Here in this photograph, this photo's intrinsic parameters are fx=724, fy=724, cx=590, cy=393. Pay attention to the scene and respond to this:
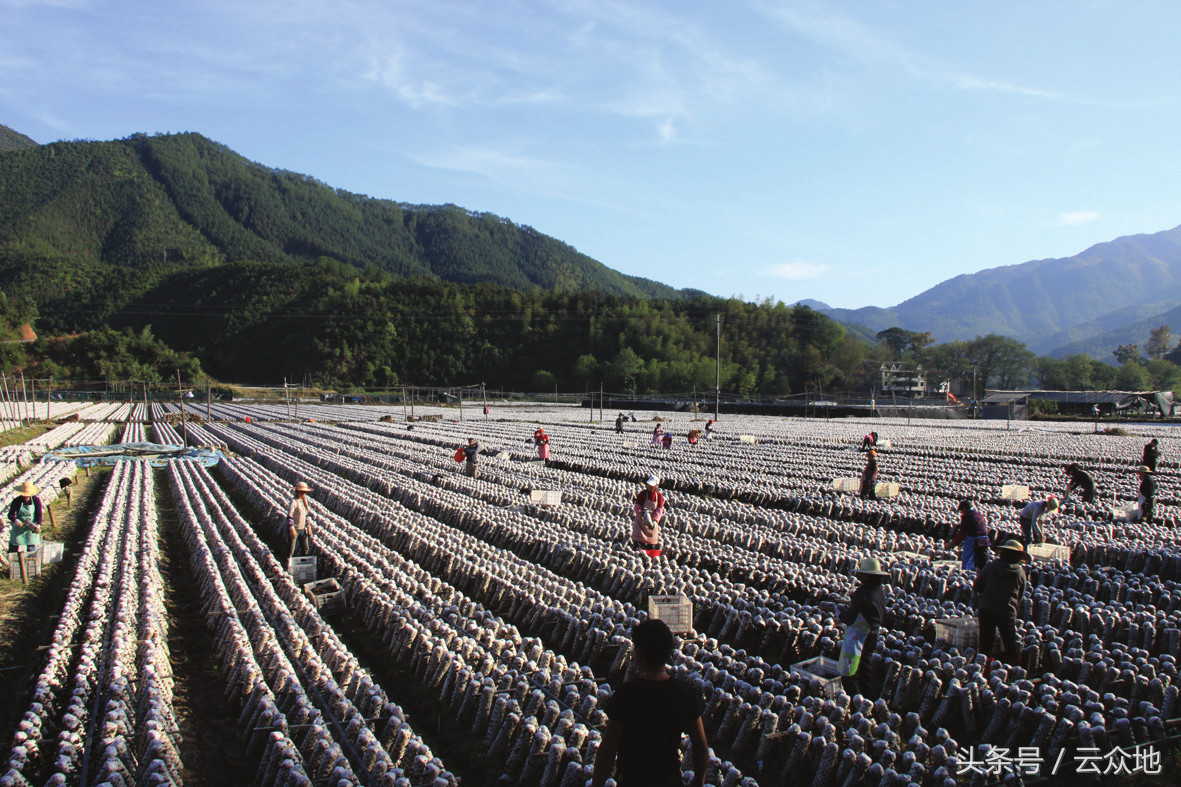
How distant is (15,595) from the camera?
35.7ft

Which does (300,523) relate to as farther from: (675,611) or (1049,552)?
(1049,552)

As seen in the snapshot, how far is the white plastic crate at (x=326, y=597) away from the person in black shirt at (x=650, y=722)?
782cm

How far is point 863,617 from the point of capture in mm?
7078

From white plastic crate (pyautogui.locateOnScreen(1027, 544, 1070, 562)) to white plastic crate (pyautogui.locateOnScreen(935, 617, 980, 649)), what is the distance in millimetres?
4392

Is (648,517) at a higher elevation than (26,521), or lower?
higher

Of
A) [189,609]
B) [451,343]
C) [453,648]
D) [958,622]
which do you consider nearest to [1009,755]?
[958,622]

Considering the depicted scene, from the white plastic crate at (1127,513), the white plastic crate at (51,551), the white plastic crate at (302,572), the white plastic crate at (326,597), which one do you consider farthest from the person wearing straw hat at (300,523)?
the white plastic crate at (1127,513)

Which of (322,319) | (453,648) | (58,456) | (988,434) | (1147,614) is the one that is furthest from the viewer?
(322,319)

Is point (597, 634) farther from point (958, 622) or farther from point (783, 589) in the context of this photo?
point (958, 622)

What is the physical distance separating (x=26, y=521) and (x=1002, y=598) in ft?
46.1

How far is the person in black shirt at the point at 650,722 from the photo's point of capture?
3.67 metres

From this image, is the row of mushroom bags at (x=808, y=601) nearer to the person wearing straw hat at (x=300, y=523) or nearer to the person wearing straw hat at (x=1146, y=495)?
the person wearing straw hat at (x=1146, y=495)

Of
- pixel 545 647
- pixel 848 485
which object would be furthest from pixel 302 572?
pixel 848 485

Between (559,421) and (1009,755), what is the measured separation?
44852 mm
